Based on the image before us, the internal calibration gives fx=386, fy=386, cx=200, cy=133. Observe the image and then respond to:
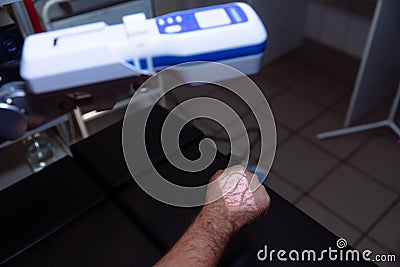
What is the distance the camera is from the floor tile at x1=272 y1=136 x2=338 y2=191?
1709 millimetres

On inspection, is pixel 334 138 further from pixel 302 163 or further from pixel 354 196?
pixel 354 196

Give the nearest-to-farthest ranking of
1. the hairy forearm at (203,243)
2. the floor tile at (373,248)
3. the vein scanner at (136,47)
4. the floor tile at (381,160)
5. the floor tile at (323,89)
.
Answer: the vein scanner at (136,47) < the hairy forearm at (203,243) < the floor tile at (373,248) < the floor tile at (381,160) < the floor tile at (323,89)

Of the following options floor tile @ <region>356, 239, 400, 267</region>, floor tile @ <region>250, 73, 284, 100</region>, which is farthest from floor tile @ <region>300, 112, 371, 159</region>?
floor tile @ <region>356, 239, 400, 267</region>

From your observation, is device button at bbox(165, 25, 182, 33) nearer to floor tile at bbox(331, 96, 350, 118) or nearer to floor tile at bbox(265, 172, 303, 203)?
floor tile at bbox(265, 172, 303, 203)

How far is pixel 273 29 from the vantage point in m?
2.32

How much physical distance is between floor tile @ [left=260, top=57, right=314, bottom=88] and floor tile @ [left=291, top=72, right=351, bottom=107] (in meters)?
0.05

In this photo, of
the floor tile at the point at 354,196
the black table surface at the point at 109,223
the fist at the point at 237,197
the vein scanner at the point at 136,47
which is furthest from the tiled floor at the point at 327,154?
the vein scanner at the point at 136,47

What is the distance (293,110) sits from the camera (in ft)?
6.81

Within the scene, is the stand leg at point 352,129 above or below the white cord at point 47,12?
below

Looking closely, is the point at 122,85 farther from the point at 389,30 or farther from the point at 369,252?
the point at 389,30

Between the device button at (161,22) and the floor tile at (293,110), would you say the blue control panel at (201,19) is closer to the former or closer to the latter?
the device button at (161,22)

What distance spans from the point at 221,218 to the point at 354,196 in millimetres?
1031

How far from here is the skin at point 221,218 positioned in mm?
744

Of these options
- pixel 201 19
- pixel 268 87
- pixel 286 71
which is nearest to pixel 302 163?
pixel 268 87
